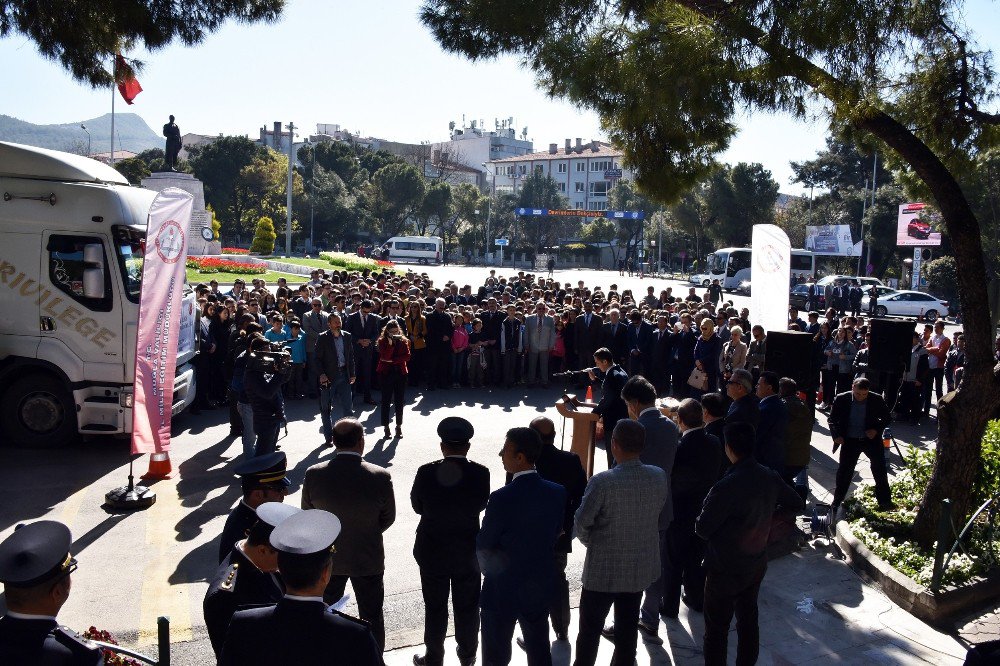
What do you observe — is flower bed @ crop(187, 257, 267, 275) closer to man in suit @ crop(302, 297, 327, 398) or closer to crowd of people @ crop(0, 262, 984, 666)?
man in suit @ crop(302, 297, 327, 398)

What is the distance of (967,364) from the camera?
7.20 m

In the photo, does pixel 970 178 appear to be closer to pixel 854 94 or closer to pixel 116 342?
pixel 854 94

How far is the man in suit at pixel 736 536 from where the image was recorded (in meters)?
4.76

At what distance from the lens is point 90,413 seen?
31.5ft

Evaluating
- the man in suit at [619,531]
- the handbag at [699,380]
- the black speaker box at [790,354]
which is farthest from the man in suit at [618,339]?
the man in suit at [619,531]

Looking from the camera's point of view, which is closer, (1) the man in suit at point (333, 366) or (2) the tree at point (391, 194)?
(1) the man in suit at point (333, 366)

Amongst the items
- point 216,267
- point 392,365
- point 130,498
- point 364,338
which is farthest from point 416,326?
point 216,267

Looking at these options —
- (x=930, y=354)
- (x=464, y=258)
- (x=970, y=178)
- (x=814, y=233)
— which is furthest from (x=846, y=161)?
(x=970, y=178)

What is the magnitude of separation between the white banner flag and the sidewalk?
16.7ft

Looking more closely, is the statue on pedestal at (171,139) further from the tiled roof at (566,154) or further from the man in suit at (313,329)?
the tiled roof at (566,154)

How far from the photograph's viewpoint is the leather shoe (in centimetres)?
566

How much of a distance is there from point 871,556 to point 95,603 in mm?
6597

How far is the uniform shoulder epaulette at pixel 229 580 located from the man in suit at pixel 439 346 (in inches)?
438

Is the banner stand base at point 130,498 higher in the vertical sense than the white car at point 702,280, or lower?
lower
